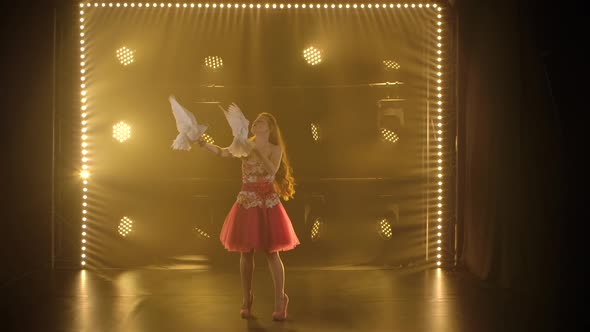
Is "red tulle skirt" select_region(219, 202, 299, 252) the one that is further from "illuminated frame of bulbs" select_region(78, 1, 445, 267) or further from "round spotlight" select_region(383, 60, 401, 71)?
"round spotlight" select_region(383, 60, 401, 71)

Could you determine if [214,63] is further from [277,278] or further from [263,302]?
[277,278]

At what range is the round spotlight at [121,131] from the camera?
6613 millimetres

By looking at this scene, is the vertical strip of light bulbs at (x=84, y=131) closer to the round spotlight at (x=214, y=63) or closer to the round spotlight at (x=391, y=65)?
the round spotlight at (x=214, y=63)

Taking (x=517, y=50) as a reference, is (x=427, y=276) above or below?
below

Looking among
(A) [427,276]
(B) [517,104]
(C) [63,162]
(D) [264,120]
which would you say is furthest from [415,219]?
(C) [63,162]

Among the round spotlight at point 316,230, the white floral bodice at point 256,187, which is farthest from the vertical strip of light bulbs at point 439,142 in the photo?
the white floral bodice at point 256,187

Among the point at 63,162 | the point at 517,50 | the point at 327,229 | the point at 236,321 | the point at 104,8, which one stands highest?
the point at 104,8

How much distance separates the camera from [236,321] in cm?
437

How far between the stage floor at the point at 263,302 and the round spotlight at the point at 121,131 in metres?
1.26

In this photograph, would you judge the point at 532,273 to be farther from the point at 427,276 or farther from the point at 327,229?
the point at 327,229

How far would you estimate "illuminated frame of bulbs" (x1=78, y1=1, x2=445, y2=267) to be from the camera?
650 centimetres

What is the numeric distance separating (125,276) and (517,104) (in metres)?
3.57

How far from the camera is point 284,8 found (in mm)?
6590

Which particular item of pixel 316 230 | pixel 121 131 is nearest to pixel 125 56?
pixel 121 131
